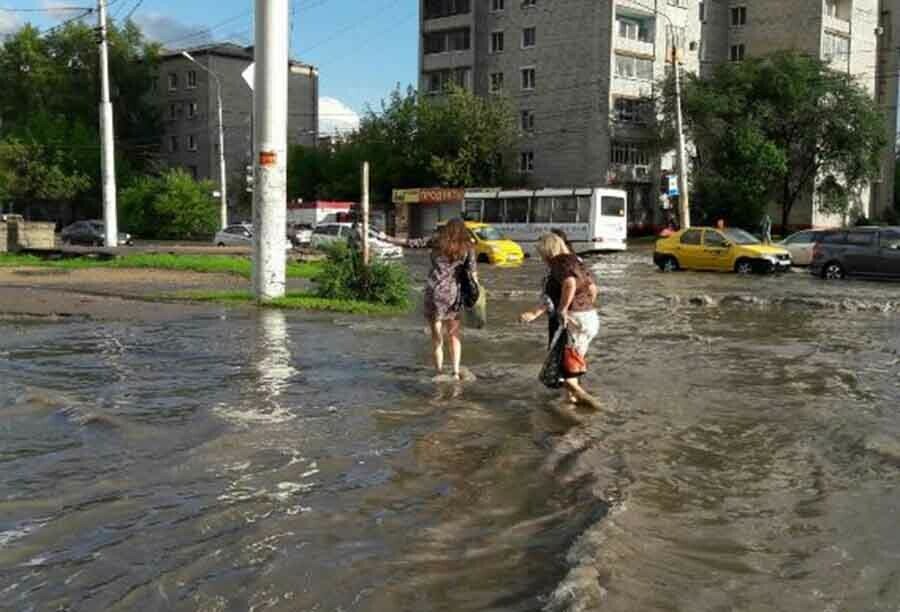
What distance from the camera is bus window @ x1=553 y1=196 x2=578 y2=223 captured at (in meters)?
42.9

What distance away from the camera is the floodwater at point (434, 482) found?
14.9 feet

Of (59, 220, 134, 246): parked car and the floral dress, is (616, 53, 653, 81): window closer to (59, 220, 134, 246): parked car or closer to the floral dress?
(59, 220, 134, 246): parked car

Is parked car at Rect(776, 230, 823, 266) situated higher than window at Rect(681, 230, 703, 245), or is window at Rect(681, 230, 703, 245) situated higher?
window at Rect(681, 230, 703, 245)

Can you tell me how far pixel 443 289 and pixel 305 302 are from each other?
25.5 feet

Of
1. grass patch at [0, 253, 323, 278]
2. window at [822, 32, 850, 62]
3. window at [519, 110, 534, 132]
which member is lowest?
grass patch at [0, 253, 323, 278]

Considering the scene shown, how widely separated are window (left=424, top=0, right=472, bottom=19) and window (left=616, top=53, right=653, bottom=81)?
12366mm

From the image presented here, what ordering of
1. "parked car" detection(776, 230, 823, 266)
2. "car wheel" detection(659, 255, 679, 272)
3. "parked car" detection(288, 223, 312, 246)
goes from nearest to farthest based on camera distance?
"parked car" detection(776, 230, 823, 266) → "car wheel" detection(659, 255, 679, 272) → "parked car" detection(288, 223, 312, 246)

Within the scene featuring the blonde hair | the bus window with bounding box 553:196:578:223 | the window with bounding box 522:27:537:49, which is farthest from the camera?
the window with bounding box 522:27:537:49

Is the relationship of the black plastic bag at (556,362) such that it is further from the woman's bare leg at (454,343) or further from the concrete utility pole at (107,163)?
the concrete utility pole at (107,163)

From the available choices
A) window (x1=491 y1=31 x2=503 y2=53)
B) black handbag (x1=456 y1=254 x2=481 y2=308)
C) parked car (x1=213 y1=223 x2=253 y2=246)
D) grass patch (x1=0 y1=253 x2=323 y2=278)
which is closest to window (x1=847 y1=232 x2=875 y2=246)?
grass patch (x1=0 y1=253 x2=323 y2=278)

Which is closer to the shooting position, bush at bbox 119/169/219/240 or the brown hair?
the brown hair

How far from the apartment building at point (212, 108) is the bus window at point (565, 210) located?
131 feet

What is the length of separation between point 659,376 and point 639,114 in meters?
54.3

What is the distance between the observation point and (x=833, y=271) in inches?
1137
